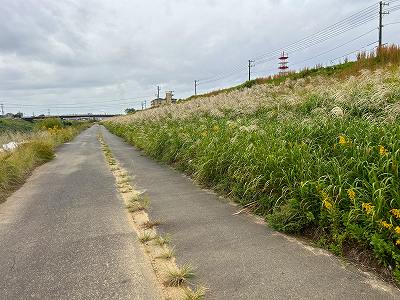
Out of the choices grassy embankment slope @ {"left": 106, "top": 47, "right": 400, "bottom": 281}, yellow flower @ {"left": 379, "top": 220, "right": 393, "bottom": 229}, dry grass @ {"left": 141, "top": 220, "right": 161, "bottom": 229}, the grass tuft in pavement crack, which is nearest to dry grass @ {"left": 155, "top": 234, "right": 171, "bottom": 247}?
the grass tuft in pavement crack

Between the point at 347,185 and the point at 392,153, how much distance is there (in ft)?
2.19

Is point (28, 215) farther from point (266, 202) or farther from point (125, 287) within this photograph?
point (266, 202)

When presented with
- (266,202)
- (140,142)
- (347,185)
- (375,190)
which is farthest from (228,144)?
(140,142)

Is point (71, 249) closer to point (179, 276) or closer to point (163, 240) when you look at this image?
point (163, 240)

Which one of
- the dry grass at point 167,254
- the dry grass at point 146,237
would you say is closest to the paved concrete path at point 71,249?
the dry grass at point 146,237

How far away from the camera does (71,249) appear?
389 centimetres

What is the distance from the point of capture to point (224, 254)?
3.60 metres

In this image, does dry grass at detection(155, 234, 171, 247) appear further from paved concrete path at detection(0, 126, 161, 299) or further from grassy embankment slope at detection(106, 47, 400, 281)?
grassy embankment slope at detection(106, 47, 400, 281)

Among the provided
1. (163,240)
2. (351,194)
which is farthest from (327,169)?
(163,240)

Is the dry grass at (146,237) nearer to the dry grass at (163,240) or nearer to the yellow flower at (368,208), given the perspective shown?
the dry grass at (163,240)

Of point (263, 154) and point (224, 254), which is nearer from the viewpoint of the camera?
point (224, 254)

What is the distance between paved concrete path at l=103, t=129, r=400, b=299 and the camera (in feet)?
9.34

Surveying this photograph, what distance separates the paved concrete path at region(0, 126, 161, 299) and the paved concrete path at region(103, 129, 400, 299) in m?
0.57

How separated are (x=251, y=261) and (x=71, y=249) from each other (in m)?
2.05
